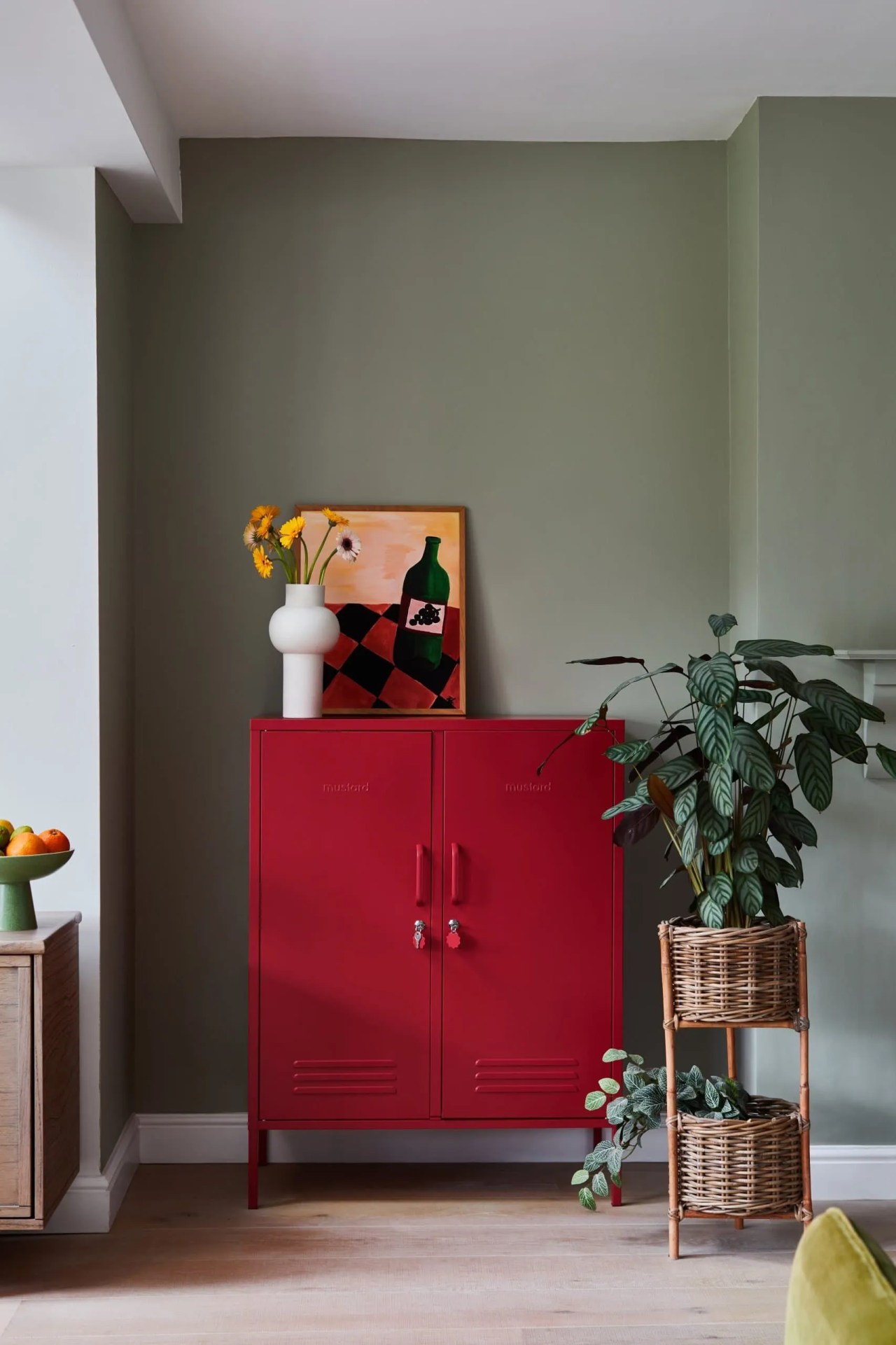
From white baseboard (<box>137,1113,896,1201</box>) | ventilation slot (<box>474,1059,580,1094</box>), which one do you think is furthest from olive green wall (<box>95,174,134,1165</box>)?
ventilation slot (<box>474,1059,580,1094</box>)

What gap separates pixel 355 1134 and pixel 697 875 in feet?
4.30

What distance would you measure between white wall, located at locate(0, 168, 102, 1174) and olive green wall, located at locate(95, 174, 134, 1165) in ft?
0.11

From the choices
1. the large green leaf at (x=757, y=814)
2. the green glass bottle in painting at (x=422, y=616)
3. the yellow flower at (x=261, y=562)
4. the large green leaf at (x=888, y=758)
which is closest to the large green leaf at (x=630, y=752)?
the large green leaf at (x=757, y=814)

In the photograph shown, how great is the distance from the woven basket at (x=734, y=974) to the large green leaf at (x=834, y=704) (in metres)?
0.51

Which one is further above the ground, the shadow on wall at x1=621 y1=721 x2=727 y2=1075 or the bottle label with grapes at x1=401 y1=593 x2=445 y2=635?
the bottle label with grapes at x1=401 y1=593 x2=445 y2=635

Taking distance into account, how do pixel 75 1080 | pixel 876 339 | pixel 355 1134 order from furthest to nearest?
pixel 355 1134, pixel 876 339, pixel 75 1080

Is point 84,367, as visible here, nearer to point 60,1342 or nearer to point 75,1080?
point 75,1080

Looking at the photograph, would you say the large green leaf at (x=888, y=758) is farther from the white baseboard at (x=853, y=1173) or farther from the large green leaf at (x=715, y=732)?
the white baseboard at (x=853, y=1173)

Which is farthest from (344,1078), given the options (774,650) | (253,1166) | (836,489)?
(836,489)

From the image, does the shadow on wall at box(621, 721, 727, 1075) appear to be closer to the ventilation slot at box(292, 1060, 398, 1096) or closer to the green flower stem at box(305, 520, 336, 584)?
the ventilation slot at box(292, 1060, 398, 1096)

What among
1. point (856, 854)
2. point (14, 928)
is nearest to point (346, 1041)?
point (14, 928)

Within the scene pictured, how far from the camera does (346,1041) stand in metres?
2.88

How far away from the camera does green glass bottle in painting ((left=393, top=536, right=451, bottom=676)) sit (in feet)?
10.5

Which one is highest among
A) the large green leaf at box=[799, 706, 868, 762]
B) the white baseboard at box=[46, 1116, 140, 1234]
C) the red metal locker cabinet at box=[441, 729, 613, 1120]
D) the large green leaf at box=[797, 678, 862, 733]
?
the large green leaf at box=[797, 678, 862, 733]
